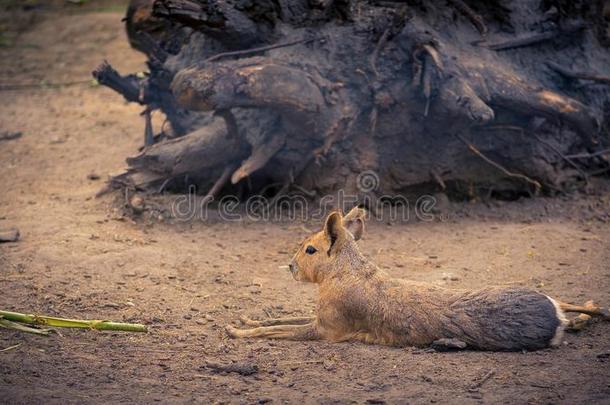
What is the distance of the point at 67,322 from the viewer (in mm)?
4867

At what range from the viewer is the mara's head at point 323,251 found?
16.4 ft

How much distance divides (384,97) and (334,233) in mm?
2438

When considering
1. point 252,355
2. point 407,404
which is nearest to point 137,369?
point 252,355

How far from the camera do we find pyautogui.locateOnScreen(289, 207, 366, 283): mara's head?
500 cm

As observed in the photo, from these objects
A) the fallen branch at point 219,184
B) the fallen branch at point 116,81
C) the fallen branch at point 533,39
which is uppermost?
the fallen branch at point 533,39

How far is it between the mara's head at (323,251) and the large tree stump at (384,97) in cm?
186

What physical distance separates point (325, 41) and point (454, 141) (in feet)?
5.05

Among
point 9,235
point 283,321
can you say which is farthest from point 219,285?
point 9,235

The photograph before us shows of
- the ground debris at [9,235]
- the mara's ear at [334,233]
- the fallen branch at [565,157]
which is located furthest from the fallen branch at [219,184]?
the fallen branch at [565,157]

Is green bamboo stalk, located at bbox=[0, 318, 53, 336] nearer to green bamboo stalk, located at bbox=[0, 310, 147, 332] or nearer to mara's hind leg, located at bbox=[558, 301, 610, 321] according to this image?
green bamboo stalk, located at bbox=[0, 310, 147, 332]

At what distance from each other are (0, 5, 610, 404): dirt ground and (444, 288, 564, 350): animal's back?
9 cm

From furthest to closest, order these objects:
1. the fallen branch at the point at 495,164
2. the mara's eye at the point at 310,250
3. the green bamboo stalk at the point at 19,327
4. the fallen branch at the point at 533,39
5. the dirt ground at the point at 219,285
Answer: the fallen branch at the point at 533,39
the fallen branch at the point at 495,164
the mara's eye at the point at 310,250
the green bamboo stalk at the point at 19,327
the dirt ground at the point at 219,285

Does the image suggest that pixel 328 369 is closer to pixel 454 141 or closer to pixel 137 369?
pixel 137 369

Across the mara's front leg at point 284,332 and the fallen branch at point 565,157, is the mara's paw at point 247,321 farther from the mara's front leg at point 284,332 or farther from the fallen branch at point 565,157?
the fallen branch at point 565,157
